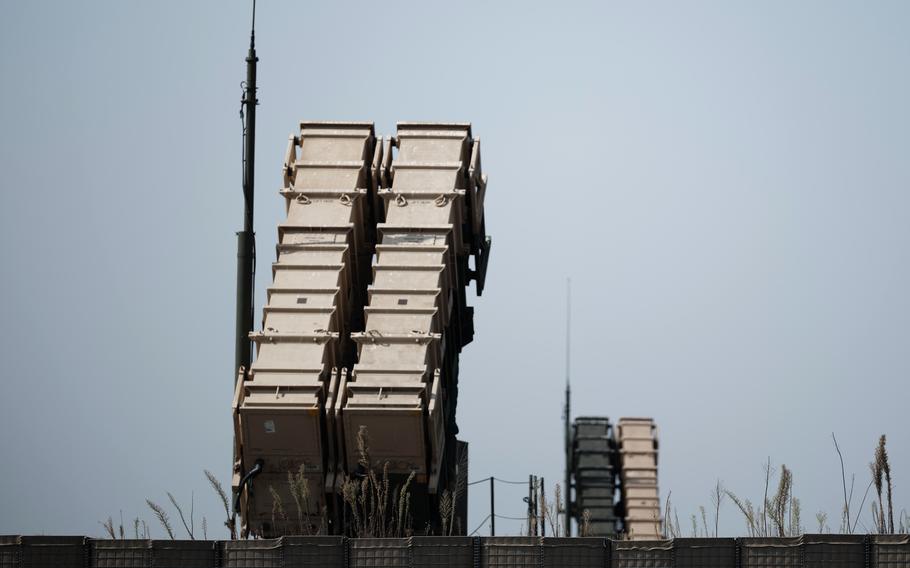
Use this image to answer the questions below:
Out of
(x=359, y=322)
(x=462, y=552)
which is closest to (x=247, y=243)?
(x=359, y=322)

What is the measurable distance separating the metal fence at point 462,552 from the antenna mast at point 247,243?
22.6ft

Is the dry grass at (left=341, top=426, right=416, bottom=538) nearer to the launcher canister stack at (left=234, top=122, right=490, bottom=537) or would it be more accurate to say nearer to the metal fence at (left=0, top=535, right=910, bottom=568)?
the launcher canister stack at (left=234, top=122, right=490, bottom=537)

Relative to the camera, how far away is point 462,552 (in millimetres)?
16922

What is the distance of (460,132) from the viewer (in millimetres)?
25406

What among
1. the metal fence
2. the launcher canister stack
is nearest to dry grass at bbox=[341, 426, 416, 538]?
the launcher canister stack

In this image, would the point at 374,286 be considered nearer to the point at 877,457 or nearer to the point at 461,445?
the point at 461,445

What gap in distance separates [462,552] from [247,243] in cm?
889

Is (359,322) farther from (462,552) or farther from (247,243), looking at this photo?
(462,552)

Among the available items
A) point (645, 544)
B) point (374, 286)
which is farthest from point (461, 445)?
point (645, 544)

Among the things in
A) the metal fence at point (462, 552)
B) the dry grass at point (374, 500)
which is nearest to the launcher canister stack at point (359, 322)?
the dry grass at point (374, 500)

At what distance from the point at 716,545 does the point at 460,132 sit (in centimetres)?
991

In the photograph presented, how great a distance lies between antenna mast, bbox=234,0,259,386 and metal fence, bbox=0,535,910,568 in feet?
22.6

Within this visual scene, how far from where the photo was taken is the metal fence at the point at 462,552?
16.9m

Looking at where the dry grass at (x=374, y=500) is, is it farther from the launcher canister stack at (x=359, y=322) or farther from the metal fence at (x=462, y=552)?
the metal fence at (x=462, y=552)
